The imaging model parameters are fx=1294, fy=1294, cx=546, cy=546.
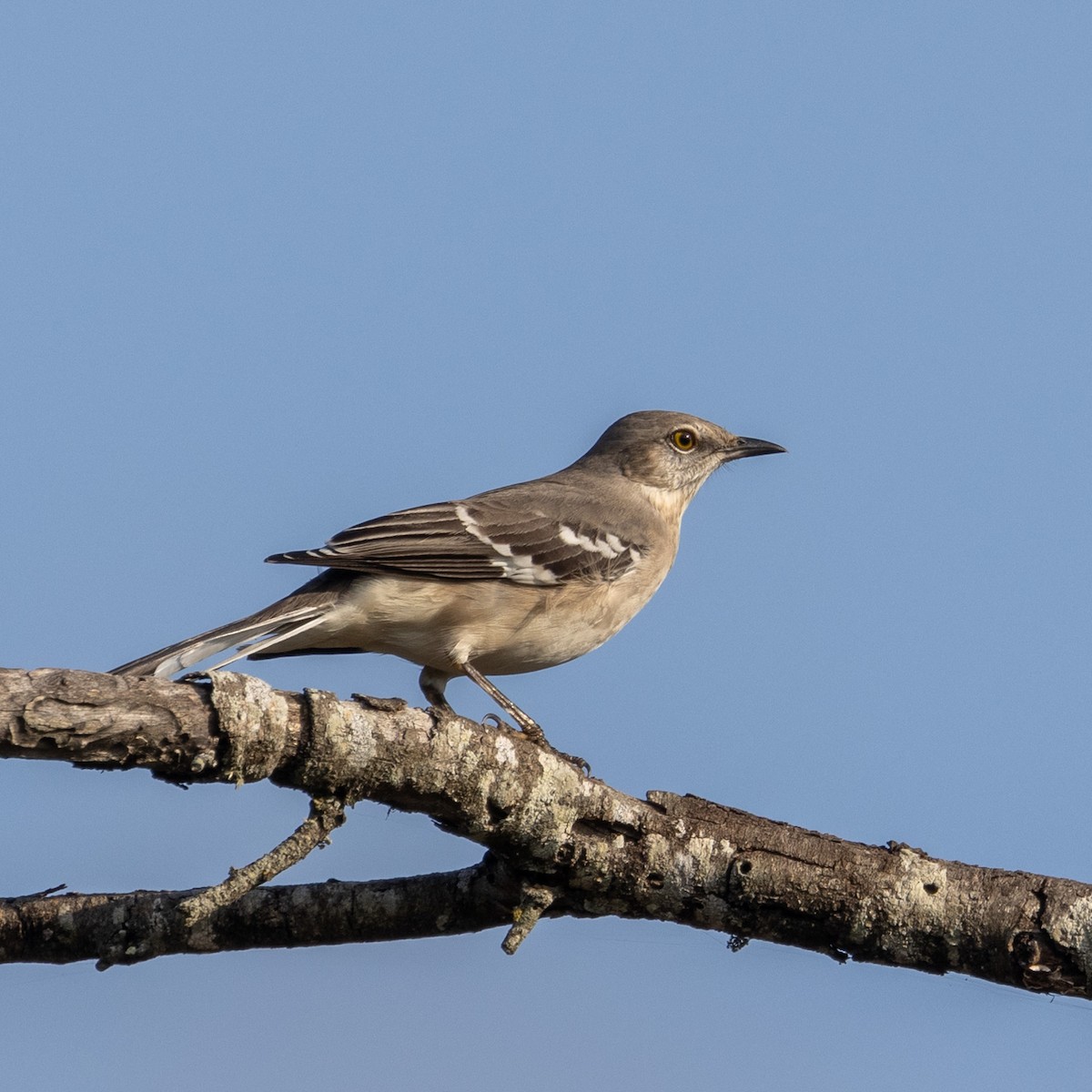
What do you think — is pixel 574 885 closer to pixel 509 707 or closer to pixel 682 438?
pixel 509 707

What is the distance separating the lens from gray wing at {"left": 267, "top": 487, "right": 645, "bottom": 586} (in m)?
8.01

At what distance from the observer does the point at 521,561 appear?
8.61m

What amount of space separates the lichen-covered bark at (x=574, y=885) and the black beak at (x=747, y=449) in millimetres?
5463

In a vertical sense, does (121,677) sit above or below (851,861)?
above

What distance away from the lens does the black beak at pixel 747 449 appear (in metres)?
10.9

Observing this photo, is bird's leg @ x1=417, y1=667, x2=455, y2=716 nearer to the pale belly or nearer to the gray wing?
the pale belly

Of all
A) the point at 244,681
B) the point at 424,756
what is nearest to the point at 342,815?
the point at 424,756

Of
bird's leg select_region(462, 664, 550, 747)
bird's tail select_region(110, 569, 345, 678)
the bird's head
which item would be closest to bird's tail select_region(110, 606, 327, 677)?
bird's tail select_region(110, 569, 345, 678)

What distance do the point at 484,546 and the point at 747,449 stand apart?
129 inches

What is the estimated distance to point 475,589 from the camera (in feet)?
27.1

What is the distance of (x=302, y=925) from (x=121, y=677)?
1857mm

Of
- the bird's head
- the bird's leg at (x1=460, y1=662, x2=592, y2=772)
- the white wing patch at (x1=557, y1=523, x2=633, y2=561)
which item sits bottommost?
the bird's leg at (x1=460, y1=662, x2=592, y2=772)

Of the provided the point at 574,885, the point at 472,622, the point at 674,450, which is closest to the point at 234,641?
the point at 472,622

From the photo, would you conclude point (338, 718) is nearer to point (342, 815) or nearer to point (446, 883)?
point (342, 815)
